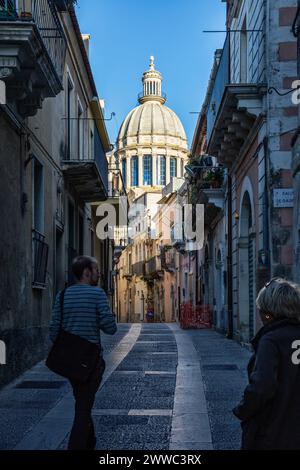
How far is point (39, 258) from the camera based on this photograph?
12.9 m

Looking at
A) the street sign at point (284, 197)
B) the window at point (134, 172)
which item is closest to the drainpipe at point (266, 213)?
the street sign at point (284, 197)

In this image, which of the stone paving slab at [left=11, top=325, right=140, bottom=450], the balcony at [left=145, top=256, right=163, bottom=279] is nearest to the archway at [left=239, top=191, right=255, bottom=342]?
the stone paving slab at [left=11, top=325, right=140, bottom=450]

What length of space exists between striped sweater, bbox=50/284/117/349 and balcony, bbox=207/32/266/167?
8472 mm

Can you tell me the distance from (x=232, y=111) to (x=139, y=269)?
165ft

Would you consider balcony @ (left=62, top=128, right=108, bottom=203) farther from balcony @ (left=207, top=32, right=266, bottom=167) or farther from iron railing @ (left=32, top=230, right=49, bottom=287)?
iron railing @ (left=32, top=230, right=49, bottom=287)

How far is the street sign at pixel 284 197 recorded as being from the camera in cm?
1281

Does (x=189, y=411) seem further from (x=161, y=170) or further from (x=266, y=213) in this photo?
(x=161, y=170)

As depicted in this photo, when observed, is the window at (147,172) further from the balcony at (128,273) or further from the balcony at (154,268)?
the balcony at (154,268)

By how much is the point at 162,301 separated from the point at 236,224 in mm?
38345

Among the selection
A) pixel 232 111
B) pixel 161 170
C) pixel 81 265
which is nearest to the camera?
pixel 81 265

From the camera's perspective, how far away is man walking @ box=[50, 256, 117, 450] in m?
5.60

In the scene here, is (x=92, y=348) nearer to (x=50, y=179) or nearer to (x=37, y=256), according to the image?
(x=37, y=256)

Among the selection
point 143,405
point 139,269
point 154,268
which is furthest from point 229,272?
point 139,269

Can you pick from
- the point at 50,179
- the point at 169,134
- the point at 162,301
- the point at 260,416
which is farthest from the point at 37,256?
the point at 169,134
